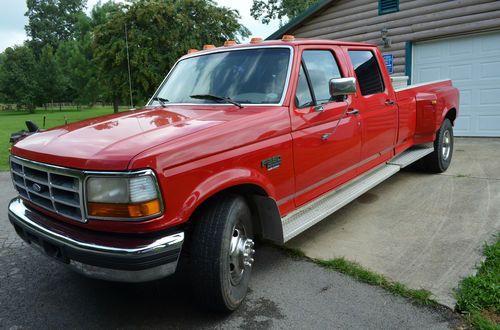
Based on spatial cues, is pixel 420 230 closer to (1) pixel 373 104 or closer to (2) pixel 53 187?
(1) pixel 373 104

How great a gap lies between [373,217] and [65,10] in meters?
96.6

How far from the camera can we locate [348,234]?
446 centimetres

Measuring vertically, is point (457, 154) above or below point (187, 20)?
below

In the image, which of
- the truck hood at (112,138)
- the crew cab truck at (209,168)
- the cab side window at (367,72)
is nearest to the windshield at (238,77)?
the crew cab truck at (209,168)

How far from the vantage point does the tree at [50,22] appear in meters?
84.4

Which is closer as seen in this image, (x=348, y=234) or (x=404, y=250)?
(x=404, y=250)

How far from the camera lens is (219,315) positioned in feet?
10.1

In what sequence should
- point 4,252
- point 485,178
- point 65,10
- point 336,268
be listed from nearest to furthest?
1. point 336,268
2. point 4,252
3. point 485,178
4. point 65,10

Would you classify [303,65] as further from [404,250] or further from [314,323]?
[314,323]

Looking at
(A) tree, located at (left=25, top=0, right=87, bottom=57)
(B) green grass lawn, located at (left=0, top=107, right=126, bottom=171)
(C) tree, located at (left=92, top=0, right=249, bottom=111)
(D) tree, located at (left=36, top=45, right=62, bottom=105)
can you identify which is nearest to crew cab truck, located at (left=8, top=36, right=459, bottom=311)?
(B) green grass lawn, located at (left=0, top=107, right=126, bottom=171)

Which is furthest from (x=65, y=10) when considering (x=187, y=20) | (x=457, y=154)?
(x=457, y=154)

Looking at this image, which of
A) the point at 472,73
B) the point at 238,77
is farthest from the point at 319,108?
the point at 472,73

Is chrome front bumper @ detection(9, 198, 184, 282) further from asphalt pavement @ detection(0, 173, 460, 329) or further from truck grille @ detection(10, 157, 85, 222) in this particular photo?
asphalt pavement @ detection(0, 173, 460, 329)

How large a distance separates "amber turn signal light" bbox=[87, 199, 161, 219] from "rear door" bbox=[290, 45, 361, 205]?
1.47 metres
